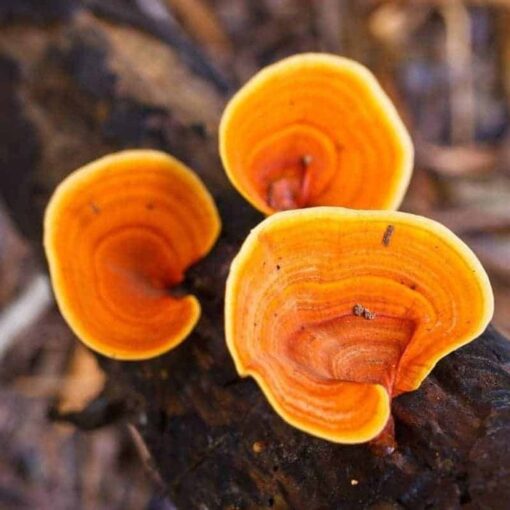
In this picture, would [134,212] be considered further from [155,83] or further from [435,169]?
[435,169]

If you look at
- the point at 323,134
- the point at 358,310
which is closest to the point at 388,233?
the point at 358,310

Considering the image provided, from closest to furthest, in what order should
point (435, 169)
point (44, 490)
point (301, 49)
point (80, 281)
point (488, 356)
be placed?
point (488, 356) < point (80, 281) < point (44, 490) < point (435, 169) < point (301, 49)

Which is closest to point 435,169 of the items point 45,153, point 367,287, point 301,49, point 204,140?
point 301,49

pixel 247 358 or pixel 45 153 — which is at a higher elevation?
pixel 247 358

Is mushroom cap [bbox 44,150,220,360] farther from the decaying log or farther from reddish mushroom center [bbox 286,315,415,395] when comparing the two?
reddish mushroom center [bbox 286,315,415,395]

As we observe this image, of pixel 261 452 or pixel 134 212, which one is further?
pixel 134 212

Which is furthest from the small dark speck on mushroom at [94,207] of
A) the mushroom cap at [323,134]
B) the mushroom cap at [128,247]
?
the mushroom cap at [323,134]
